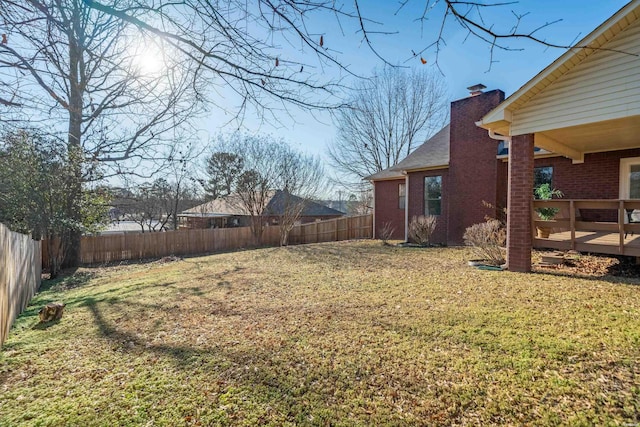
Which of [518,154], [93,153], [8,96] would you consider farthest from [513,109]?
[93,153]

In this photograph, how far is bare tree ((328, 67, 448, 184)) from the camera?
23953mm

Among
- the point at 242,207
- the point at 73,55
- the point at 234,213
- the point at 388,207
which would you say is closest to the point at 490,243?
the point at 73,55

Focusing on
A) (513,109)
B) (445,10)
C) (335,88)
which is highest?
(513,109)

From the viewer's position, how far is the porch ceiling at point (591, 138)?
244 inches

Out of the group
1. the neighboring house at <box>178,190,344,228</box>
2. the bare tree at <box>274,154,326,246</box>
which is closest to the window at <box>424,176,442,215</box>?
the bare tree at <box>274,154,326,246</box>

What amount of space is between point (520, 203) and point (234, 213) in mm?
20249

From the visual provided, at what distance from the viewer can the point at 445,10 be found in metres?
2.30

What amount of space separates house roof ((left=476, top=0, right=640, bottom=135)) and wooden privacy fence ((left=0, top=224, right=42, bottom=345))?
8.43 metres

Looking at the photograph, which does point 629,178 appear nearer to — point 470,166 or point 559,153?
point 559,153

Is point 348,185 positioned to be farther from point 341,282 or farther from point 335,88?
point 335,88

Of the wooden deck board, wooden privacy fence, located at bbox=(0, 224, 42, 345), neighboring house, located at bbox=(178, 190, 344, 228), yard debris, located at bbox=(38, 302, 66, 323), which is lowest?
yard debris, located at bbox=(38, 302, 66, 323)

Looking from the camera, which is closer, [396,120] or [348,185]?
[396,120]

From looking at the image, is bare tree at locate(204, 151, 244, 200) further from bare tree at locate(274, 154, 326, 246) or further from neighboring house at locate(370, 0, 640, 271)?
neighboring house at locate(370, 0, 640, 271)

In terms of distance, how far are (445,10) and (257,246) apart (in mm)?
17563
